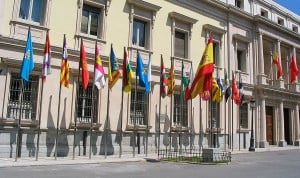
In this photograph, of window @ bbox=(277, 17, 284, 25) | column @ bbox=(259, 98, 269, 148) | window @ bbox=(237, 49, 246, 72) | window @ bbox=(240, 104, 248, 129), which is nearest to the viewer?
window @ bbox=(240, 104, 248, 129)

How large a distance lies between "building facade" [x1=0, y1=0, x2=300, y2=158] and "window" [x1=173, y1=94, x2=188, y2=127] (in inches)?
2.6

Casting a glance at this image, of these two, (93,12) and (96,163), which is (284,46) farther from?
(96,163)

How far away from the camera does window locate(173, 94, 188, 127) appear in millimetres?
21469

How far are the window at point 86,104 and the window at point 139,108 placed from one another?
2385 mm

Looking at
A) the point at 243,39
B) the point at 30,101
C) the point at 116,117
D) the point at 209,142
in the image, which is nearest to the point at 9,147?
the point at 30,101

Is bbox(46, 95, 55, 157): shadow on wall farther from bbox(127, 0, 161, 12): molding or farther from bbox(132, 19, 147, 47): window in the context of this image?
bbox(127, 0, 161, 12): molding

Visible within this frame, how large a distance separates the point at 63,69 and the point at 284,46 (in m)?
23.9

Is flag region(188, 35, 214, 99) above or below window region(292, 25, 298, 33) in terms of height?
below

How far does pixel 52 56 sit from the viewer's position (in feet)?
53.3

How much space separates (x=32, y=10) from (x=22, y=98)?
14.0 feet

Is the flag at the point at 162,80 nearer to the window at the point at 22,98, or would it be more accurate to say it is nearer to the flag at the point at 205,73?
the flag at the point at 205,73

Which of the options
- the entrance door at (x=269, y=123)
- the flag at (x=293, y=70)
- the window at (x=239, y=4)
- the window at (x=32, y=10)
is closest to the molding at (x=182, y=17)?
the window at (x=239, y=4)

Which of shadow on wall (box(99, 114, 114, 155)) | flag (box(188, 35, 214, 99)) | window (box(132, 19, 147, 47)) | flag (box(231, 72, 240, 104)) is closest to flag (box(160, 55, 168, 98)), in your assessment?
window (box(132, 19, 147, 47))

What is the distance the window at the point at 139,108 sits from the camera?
755 inches
